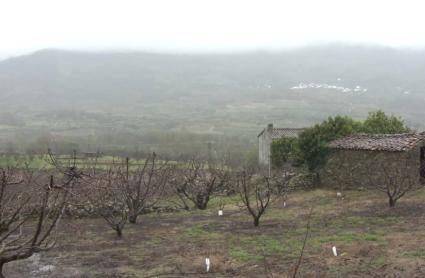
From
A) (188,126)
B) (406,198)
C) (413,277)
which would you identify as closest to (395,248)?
(413,277)

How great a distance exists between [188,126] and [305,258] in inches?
3577

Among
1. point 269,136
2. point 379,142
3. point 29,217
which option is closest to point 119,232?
point 29,217

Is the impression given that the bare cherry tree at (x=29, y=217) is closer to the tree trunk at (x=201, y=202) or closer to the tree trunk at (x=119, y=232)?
the tree trunk at (x=119, y=232)

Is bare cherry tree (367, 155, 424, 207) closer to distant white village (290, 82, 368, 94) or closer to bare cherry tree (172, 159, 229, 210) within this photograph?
bare cherry tree (172, 159, 229, 210)

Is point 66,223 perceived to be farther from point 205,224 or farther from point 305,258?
point 305,258

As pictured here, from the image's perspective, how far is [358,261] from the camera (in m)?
10.8

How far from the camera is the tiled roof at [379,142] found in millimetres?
21359

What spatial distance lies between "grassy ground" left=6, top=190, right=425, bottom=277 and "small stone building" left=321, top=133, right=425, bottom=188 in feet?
10.5

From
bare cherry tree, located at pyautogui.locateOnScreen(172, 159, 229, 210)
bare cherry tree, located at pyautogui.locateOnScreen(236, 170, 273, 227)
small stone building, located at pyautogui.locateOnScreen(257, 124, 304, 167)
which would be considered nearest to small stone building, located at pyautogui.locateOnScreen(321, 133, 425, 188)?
bare cherry tree, located at pyautogui.locateOnScreen(236, 170, 273, 227)

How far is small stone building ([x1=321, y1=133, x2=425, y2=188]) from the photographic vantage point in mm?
21203

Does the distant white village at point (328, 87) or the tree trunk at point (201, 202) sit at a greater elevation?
the tree trunk at point (201, 202)

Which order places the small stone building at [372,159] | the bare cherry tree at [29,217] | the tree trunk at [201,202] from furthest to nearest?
1. the tree trunk at [201,202]
2. the small stone building at [372,159]
3. the bare cherry tree at [29,217]

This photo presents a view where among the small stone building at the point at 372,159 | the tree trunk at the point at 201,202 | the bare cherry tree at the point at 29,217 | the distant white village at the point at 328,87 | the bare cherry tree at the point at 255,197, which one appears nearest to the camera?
the bare cherry tree at the point at 29,217

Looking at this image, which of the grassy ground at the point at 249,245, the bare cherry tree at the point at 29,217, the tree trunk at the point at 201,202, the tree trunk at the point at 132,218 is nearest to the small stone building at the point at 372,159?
the grassy ground at the point at 249,245
